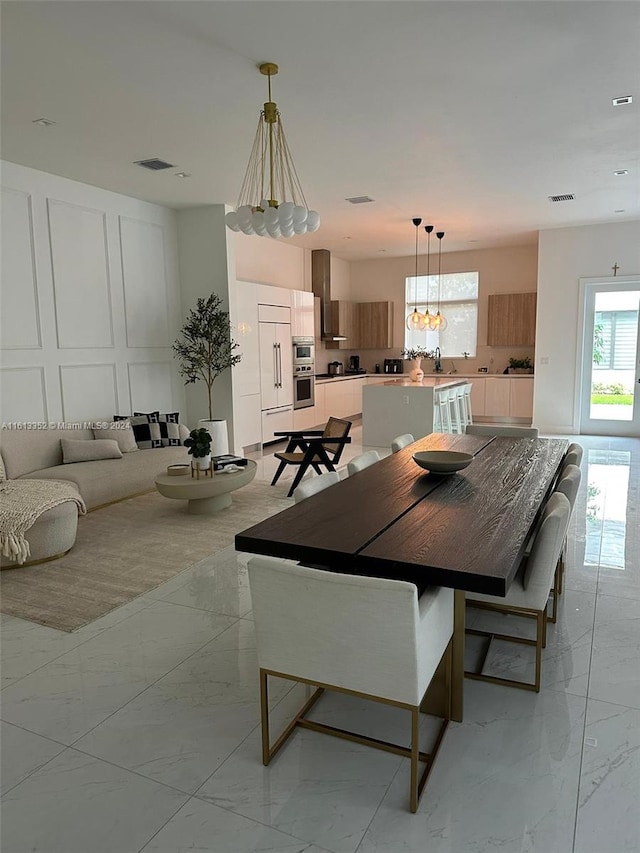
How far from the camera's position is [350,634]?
1.78 metres

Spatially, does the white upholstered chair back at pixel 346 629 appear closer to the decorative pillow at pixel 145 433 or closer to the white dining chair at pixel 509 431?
the white dining chair at pixel 509 431

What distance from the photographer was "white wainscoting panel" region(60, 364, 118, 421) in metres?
5.85

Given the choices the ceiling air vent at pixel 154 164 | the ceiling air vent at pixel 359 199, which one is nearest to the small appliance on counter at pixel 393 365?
the ceiling air vent at pixel 359 199

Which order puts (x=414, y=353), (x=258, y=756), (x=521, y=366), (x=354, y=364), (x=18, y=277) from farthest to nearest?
1. (x=354, y=364)
2. (x=414, y=353)
3. (x=521, y=366)
4. (x=18, y=277)
5. (x=258, y=756)

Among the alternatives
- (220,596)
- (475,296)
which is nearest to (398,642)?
(220,596)

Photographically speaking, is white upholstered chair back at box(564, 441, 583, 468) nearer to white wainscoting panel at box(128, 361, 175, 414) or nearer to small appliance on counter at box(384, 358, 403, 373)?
white wainscoting panel at box(128, 361, 175, 414)

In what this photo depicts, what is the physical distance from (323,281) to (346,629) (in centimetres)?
884

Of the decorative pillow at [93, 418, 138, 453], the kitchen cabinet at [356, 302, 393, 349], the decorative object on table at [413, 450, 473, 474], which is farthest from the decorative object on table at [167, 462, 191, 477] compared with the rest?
the kitchen cabinet at [356, 302, 393, 349]

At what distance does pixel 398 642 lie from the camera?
5.69 ft

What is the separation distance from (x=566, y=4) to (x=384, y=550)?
285 cm

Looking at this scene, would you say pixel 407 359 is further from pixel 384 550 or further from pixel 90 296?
pixel 384 550

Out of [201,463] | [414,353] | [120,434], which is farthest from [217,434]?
[414,353]

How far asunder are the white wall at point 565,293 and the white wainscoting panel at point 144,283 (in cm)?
553

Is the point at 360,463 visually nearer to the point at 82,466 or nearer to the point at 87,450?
the point at 82,466
